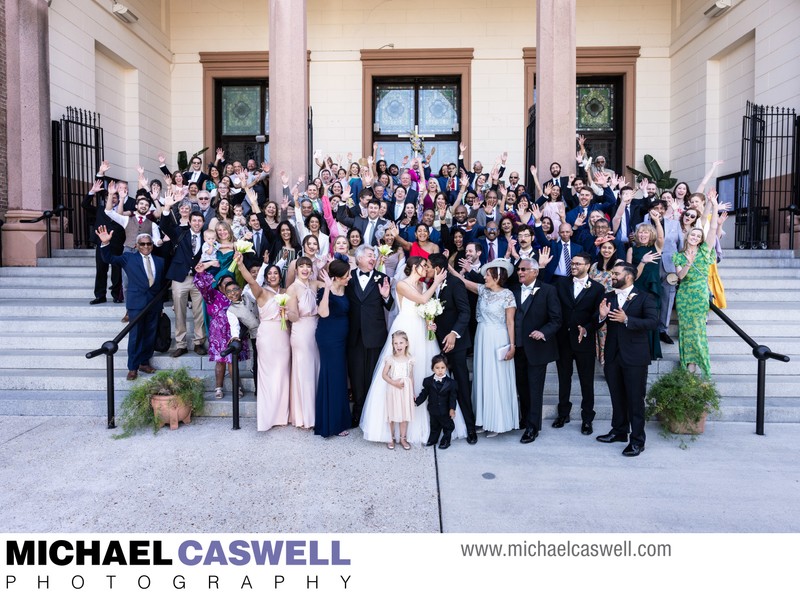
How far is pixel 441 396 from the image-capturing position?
17.6 ft

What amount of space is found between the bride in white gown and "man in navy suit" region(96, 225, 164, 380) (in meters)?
2.89

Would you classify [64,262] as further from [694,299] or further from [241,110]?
[694,299]

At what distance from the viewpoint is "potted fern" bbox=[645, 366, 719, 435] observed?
5.57 metres

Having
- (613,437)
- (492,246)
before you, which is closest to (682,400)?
(613,437)

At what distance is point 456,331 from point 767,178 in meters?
9.76

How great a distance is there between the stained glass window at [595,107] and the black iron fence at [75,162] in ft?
37.8

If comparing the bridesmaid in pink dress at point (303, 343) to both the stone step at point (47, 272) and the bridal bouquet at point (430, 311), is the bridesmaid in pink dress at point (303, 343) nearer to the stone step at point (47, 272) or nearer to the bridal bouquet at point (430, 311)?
the bridal bouquet at point (430, 311)

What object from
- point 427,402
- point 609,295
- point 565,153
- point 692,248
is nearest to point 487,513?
point 427,402

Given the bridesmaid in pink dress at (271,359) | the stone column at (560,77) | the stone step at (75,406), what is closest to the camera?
the bridesmaid in pink dress at (271,359)

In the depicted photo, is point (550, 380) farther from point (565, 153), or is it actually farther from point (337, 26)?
point (337, 26)

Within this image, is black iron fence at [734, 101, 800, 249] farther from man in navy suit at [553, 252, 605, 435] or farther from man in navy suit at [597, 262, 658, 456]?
man in navy suit at [597, 262, 658, 456]

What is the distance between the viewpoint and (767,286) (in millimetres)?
8789

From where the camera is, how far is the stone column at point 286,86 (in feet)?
30.1

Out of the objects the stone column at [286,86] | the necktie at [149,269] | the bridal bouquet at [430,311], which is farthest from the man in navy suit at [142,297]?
the bridal bouquet at [430,311]
